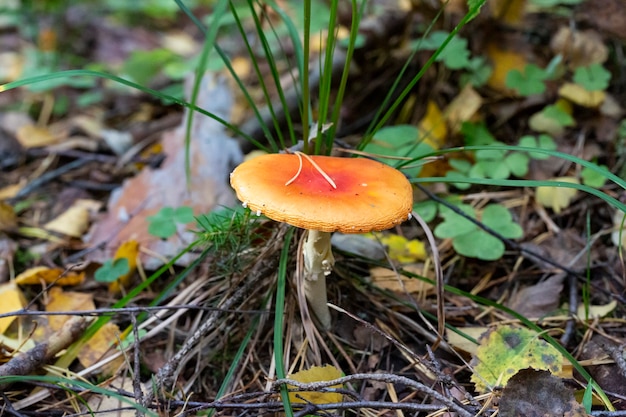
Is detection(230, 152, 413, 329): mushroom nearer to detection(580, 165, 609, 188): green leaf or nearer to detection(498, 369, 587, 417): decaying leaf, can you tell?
detection(498, 369, 587, 417): decaying leaf

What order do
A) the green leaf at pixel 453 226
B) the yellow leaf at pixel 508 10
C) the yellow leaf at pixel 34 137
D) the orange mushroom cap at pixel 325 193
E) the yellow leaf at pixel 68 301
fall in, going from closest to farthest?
1. the orange mushroom cap at pixel 325 193
2. the yellow leaf at pixel 68 301
3. the green leaf at pixel 453 226
4. the yellow leaf at pixel 508 10
5. the yellow leaf at pixel 34 137

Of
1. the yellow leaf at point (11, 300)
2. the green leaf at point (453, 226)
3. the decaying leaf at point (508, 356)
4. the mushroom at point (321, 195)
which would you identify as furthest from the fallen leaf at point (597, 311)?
the yellow leaf at point (11, 300)

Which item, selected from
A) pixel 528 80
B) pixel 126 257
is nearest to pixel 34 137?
pixel 126 257

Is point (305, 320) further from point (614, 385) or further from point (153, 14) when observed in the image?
point (153, 14)

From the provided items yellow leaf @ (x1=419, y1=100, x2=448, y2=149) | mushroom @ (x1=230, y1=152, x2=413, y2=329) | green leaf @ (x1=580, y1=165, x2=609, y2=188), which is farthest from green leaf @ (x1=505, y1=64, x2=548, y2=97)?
mushroom @ (x1=230, y1=152, x2=413, y2=329)

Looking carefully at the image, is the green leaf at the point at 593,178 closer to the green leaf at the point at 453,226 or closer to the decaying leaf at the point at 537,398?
the green leaf at the point at 453,226

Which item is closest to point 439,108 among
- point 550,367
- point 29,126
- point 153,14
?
point 550,367
